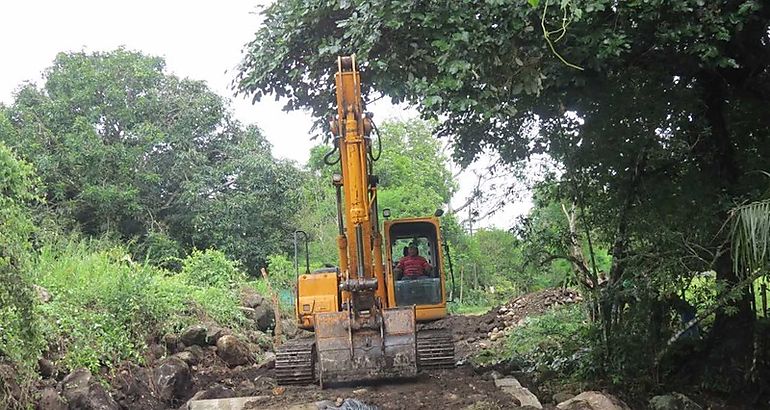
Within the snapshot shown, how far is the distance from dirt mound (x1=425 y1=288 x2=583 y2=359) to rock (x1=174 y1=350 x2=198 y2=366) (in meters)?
6.07

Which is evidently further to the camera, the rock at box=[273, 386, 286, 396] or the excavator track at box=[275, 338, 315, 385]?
the excavator track at box=[275, 338, 315, 385]

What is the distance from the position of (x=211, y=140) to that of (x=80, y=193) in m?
4.34

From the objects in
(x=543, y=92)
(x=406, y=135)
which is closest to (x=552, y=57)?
(x=543, y=92)

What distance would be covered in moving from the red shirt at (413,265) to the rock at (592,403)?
12.6 feet

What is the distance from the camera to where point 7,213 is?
6.36 meters

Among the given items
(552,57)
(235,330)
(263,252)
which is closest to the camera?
(552,57)

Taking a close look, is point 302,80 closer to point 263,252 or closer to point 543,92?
point 543,92

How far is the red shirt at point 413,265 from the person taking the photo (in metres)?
11.3

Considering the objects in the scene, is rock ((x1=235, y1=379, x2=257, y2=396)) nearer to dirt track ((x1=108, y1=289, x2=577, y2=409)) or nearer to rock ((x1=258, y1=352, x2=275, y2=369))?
dirt track ((x1=108, y1=289, x2=577, y2=409))

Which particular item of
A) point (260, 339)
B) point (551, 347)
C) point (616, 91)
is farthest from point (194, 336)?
point (616, 91)

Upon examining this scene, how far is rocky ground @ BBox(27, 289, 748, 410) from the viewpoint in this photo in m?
7.54

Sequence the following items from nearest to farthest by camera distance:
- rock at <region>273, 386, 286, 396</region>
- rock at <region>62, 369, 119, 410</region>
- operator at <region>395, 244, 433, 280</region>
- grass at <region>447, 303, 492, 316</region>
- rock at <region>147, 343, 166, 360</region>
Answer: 1. rock at <region>62, 369, 119, 410</region>
2. rock at <region>273, 386, 286, 396</region>
3. rock at <region>147, 343, 166, 360</region>
4. operator at <region>395, 244, 433, 280</region>
5. grass at <region>447, 303, 492, 316</region>

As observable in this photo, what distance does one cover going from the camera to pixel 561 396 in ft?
27.1

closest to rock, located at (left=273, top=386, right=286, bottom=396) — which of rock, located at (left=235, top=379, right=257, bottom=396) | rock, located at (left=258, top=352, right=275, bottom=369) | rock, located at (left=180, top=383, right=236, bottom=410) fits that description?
rock, located at (left=235, top=379, right=257, bottom=396)
